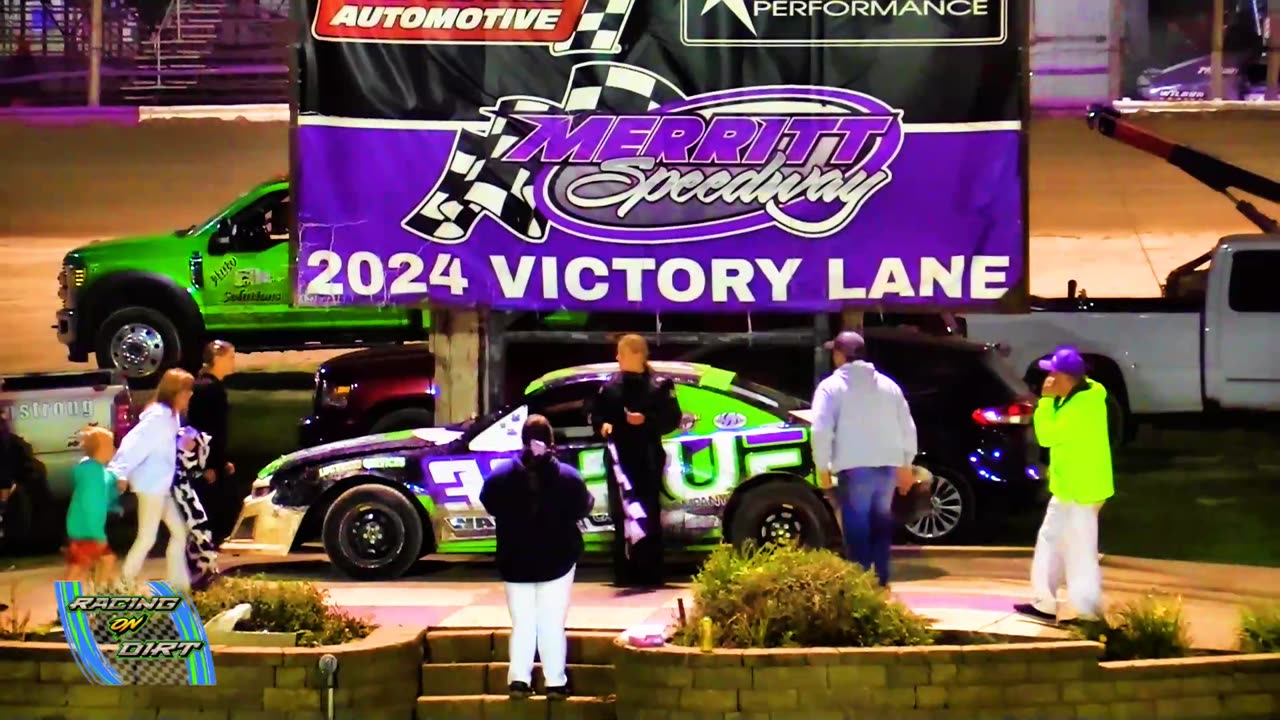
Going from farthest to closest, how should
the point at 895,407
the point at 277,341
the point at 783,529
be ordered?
1. the point at 277,341
2. the point at 783,529
3. the point at 895,407

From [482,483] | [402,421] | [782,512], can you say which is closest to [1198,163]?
[402,421]

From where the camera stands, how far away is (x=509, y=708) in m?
9.45

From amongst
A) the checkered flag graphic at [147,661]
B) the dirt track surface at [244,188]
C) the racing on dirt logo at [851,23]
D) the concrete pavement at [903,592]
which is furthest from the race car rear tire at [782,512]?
the dirt track surface at [244,188]

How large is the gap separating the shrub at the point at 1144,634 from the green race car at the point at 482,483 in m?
2.48

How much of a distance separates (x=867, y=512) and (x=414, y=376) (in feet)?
17.2

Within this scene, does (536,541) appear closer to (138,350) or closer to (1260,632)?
(1260,632)

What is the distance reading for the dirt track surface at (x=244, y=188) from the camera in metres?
23.5

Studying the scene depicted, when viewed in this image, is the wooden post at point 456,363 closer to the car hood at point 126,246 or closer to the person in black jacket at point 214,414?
the person in black jacket at point 214,414

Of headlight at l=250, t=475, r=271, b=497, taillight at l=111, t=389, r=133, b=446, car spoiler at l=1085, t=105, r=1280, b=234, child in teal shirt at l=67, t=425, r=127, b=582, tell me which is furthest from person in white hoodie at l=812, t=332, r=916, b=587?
car spoiler at l=1085, t=105, r=1280, b=234

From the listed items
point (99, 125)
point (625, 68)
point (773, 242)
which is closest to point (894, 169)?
point (773, 242)

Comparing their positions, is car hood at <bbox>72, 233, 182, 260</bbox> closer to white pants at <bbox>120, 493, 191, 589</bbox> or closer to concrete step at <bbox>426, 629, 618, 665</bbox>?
white pants at <bbox>120, 493, 191, 589</bbox>

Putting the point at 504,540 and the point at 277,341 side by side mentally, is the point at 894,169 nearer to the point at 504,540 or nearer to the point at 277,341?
the point at 504,540

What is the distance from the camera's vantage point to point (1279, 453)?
57.5 ft

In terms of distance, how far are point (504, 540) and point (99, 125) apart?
72.1ft
